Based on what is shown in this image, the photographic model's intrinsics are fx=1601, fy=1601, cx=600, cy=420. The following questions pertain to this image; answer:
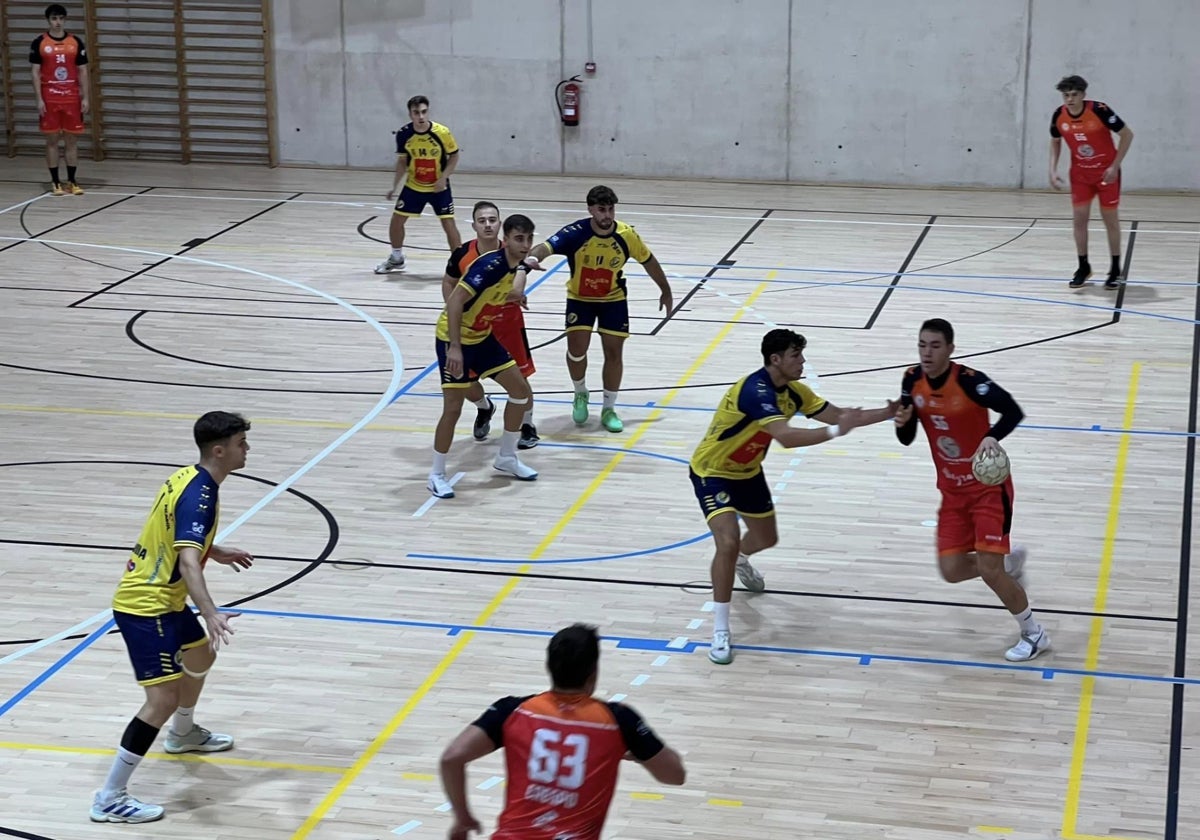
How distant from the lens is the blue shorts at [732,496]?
820 centimetres

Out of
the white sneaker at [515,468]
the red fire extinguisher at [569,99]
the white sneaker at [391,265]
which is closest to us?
the white sneaker at [515,468]

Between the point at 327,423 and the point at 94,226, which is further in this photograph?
the point at 94,226

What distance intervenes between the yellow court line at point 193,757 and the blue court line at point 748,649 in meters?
1.49

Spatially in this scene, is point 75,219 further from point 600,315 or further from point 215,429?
→ point 215,429

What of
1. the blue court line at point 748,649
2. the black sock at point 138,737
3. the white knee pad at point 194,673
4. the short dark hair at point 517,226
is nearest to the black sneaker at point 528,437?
the short dark hair at point 517,226

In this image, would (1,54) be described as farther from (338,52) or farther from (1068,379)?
(1068,379)

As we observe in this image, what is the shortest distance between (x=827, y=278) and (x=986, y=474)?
28.1ft

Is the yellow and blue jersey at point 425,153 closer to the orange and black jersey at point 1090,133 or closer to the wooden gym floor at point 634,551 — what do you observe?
the wooden gym floor at point 634,551

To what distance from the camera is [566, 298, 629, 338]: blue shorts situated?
1151cm

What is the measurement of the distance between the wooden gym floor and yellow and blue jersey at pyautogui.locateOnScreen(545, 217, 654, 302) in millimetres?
1059

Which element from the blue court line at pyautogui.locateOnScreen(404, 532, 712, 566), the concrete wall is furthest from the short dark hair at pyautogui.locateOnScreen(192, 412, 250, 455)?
the concrete wall

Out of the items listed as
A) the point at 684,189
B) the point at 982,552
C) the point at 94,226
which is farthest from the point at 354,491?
the point at 684,189

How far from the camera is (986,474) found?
7.73 meters

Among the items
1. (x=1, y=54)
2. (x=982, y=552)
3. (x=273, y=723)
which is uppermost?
(x=1, y=54)
